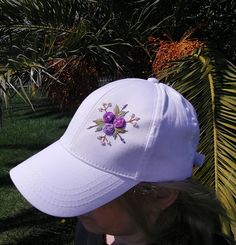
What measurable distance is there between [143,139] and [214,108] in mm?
1679

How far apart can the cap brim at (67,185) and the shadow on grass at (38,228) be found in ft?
10.2

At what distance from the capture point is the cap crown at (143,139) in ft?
4.75

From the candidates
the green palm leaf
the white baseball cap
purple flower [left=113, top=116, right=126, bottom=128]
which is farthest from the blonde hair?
the green palm leaf

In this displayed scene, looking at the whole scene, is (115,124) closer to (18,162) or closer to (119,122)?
(119,122)

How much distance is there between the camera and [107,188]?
145 cm

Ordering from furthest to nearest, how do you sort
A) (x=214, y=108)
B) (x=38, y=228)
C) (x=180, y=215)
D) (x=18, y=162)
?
(x=18, y=162), (x=38, y=228), (x=214, y=108), (x=180, y=215)

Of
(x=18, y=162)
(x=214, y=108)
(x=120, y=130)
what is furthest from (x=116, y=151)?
(x=18, y=162)

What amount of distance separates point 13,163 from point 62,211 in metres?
5.66

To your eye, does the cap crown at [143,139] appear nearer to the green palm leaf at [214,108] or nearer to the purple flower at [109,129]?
the purple flower at [109,129]

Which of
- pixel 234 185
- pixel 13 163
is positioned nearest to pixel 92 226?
pixel 234 185

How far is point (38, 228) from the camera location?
4.82 m

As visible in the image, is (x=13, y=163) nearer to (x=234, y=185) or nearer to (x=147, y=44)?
(x=147, y=44)

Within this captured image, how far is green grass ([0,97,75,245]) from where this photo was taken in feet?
15.4

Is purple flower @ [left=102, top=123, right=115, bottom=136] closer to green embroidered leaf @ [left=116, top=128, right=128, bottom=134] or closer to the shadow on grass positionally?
green embroidered leaf @ [left=116, top=128, right=128, bottom=134]
